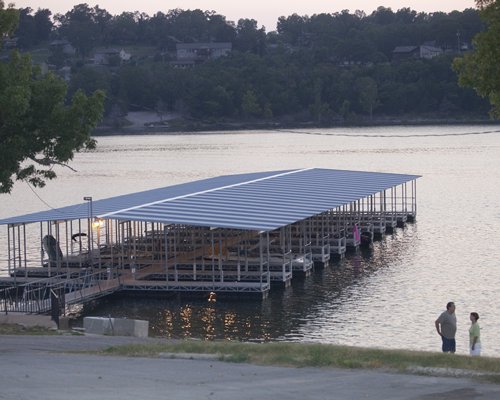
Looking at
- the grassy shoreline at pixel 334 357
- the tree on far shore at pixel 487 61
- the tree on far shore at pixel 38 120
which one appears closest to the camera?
the grassy shoreline at pixel 334 357

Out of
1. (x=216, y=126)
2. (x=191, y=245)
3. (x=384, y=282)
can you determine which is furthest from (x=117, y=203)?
(x=216, y=126)

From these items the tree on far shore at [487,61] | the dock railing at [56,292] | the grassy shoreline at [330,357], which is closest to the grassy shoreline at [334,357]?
the grassy shoreline at [330,357]

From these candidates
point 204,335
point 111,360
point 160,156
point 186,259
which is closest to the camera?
point 111,360

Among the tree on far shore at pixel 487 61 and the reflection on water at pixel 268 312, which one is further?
the reflection on water at pixel 268 312

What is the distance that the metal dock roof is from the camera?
37.4 meters

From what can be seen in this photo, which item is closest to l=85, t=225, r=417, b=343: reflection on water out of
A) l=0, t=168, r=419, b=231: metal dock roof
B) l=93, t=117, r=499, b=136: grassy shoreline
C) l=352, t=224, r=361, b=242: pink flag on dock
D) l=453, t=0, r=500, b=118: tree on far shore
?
l=0, t=168, r=419, b=231: metal dock roof

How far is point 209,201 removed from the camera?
4256cm

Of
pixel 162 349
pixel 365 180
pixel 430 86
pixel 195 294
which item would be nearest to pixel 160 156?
pixel 430 86

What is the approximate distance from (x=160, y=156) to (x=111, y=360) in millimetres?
115396

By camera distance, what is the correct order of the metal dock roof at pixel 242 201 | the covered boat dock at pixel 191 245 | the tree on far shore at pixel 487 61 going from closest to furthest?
the tree on far shore at pixel 487 61
the covered boat dock at pixel 191 245
the metal dock roof at pixel 242 201

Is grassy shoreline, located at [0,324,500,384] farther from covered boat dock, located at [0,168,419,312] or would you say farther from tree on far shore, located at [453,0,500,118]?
covered boat dock, located at [0,168,419,312]

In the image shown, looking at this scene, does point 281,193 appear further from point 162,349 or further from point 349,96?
point 349,96

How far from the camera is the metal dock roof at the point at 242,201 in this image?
37375mm

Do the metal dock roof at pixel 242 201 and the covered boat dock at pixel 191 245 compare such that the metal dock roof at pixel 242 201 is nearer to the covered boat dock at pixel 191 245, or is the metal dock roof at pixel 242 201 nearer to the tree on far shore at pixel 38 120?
the covered boat dock at pixel 191 245
